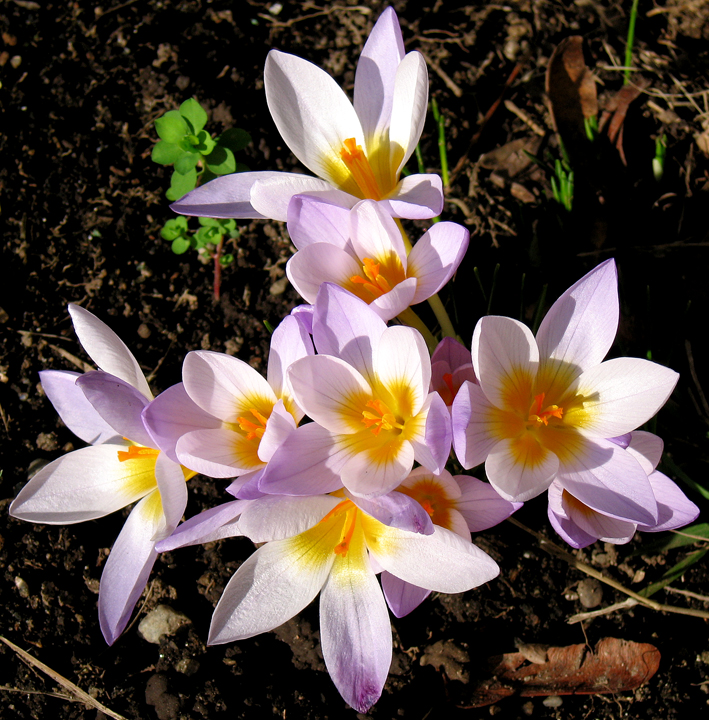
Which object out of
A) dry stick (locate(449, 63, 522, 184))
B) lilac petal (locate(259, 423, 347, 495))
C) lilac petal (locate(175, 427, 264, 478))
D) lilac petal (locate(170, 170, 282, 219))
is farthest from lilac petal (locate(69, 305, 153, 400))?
dry stick (locate(449, 63, 522, 184))

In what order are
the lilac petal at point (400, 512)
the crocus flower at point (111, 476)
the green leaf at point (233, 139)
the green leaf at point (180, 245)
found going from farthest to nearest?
the green leaf at point (180, 245)
the green leaf at point (233, 139)
the crocus flower at point (111, 476)
the lilac petal at point (400, 512)

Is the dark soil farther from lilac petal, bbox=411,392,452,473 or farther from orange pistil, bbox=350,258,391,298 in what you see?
lilac petal, bbox=411,392,452,473

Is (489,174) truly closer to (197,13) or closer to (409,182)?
(409,182)

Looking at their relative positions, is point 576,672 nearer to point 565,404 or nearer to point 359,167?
point 565,404

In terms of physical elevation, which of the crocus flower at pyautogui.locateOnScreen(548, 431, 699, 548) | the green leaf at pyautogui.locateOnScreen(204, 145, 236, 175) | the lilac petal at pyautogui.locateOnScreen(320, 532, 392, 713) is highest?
the green leaf at pyautogui.locateOnScreen(204, 145, 236, 175)

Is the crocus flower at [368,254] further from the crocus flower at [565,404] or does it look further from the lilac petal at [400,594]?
the lilac petal at [400,594]

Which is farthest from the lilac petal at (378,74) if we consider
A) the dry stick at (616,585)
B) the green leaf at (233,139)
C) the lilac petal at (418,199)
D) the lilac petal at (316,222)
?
the dry stick at (616,585)
